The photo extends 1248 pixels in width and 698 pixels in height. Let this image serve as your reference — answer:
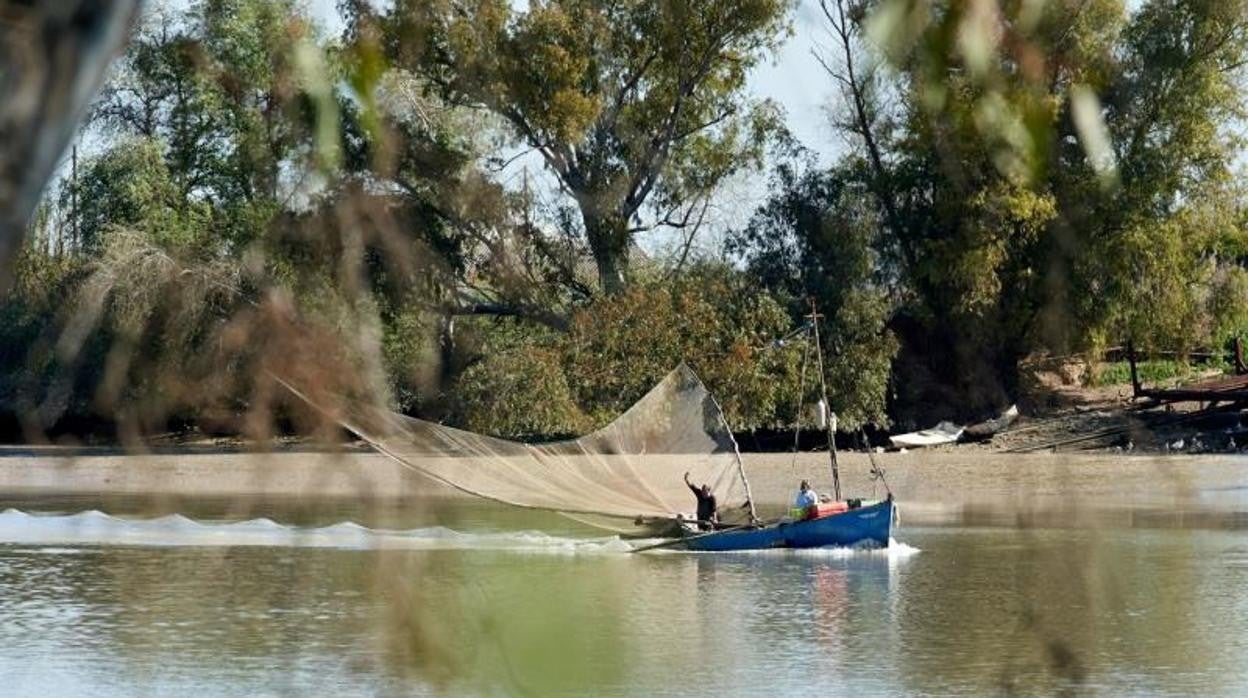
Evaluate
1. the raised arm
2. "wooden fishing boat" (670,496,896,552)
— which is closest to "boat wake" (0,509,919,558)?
"wooden fishing boat" (670,496,896,552)

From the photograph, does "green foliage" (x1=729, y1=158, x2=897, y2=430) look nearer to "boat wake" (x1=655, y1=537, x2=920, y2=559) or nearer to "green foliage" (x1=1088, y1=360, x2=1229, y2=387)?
"green foliage" (x1=1088, y1=360, x2=1229, y2=387)

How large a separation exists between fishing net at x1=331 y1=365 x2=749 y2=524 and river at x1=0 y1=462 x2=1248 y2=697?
75 cm

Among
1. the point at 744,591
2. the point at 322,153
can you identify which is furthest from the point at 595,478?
the point at 322,153

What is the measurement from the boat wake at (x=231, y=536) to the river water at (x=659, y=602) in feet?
0.23

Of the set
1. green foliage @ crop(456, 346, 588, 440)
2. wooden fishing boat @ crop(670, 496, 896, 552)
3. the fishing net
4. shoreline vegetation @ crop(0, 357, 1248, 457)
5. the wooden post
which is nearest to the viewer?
the fishing net

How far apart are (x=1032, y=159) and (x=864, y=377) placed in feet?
104

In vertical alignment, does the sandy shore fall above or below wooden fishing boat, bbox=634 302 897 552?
above

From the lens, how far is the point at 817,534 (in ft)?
74.0

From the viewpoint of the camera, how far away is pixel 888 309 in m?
34.2

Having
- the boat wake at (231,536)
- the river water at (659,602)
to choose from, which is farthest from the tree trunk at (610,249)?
the boat wake at (231,536)

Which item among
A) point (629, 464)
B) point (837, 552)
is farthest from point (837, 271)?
point (629, 464)

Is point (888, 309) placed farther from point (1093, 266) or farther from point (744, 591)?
point (744, 591)

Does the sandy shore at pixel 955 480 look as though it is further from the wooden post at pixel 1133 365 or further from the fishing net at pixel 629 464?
the fishing net at pixel 629 464

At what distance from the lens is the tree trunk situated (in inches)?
1378
